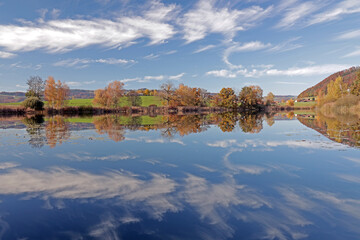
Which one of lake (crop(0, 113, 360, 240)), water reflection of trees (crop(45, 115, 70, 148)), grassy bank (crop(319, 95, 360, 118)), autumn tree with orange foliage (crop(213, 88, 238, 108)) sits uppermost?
autumn tree with orange foliage (crop(213, 88, 238, 108))

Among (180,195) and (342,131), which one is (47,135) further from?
(342,131)

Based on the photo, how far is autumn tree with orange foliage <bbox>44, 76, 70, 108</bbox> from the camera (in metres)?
82.6

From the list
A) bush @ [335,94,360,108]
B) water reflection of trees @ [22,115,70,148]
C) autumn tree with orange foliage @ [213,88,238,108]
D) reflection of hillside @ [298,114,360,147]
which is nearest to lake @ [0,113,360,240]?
water reflection of trees @ [22,115,70,148]

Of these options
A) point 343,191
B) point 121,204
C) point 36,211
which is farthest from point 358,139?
point 36,211

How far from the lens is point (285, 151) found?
12898mm

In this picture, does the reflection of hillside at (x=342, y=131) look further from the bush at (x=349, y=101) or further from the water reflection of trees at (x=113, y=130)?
the bush at (x=349, y=101)

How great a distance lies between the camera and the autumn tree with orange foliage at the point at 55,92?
82.6 m

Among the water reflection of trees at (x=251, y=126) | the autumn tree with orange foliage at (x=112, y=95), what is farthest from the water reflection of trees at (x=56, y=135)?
the autumn tree with orange foliage at (x=112, y=95)

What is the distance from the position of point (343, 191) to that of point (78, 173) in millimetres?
9317

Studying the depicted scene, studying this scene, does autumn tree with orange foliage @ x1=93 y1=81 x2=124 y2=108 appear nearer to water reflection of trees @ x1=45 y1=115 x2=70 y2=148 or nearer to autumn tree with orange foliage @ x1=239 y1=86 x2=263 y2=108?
autumn tree with orange foliage @ x1=239 y1=86 x2=263 y2=108

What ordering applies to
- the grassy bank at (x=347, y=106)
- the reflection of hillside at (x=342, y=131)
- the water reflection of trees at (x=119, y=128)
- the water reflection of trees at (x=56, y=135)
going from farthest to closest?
the grassy bank at (x=347, y=106), the water reflection of trees at (x=119, y=128), the water reflection of trees at (x=56, y=135), the reflection of hillside at (x=342, y=131)

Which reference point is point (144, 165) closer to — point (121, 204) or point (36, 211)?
point (121, 204)

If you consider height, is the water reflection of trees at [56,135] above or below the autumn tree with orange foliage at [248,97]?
below

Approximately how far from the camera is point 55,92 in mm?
83375
